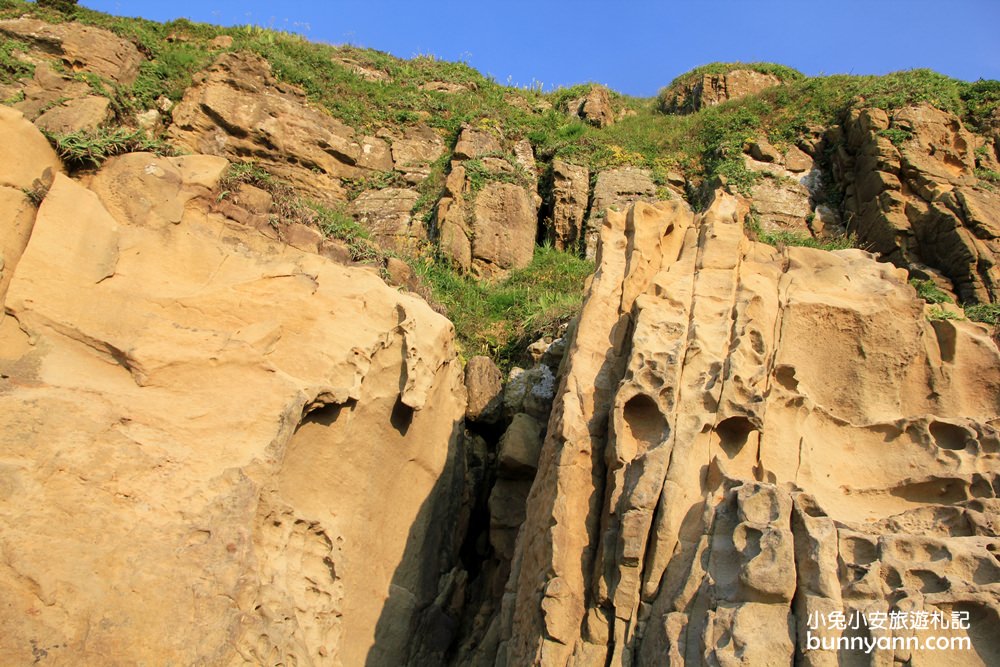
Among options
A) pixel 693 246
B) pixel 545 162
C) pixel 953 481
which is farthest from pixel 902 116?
pixel 953 481

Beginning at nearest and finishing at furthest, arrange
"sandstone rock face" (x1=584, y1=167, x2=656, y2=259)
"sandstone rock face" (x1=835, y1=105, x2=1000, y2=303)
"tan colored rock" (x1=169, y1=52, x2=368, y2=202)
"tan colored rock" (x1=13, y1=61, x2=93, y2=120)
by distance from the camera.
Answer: "tan colored rock" (x1=13, y1=61, x2=93, y2=120), "sandstone rock face" (x1=835, y1=105, x2=1000, y2=303), "tan colored rock" (x1=169, y1=52, x2=368, y2=202), "sandstone rock face" (x1=584, y1=167, x2=656, y2=259)

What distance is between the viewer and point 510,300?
1239 cm

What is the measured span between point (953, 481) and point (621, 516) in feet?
9.19

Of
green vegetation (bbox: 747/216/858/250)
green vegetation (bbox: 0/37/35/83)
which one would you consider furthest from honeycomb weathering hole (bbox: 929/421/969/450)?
green vegetation (bbox: 0/37/35/83)

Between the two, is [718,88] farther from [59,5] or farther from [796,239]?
[59,5]

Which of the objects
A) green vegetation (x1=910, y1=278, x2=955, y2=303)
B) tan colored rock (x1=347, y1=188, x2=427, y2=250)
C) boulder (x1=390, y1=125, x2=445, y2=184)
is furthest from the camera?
boulder (x1=390, y1=125, x2=445, y2=184)

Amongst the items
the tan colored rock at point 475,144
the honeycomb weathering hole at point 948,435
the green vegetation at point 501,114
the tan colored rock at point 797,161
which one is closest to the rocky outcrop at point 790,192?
the tan colored rock at point 797,161

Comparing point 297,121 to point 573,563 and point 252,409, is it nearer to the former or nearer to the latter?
point 252,409

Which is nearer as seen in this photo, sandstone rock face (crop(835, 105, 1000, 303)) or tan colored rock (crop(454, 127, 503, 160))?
sandstone rock face (crop(835, 105, 1000, 303))

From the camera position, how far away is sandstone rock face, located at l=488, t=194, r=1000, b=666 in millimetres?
4754

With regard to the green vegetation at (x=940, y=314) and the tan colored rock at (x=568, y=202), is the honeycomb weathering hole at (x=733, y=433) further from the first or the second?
the tan colored rock at (x=568, y=202)

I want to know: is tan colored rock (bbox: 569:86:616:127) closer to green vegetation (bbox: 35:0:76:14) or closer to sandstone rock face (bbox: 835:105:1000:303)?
sandstone rock face (bbox: 835:105:1000:303)

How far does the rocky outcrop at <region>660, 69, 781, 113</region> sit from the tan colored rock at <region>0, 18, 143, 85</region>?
586 inches

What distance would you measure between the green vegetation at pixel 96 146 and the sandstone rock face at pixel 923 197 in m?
11.7
